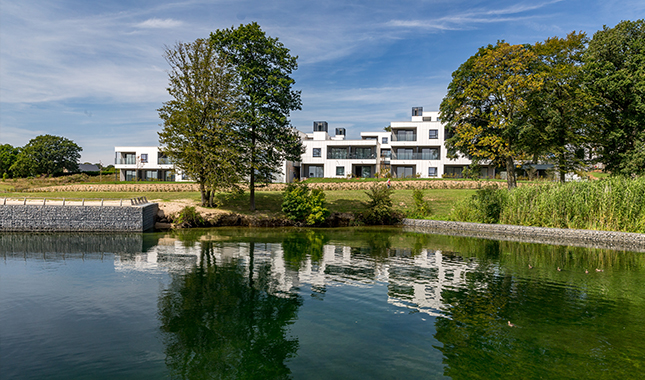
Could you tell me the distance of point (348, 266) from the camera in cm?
1570

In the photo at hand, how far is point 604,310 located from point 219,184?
24.7 m

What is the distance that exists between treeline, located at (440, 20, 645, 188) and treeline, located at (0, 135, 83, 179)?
7346cm

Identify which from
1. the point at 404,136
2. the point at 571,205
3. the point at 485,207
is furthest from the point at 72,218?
the point at 404,136

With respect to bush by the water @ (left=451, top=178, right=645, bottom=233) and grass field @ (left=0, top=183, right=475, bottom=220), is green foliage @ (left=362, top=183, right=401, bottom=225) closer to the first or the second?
grass field @ (left=0, top=183, right=475, bottom=220)

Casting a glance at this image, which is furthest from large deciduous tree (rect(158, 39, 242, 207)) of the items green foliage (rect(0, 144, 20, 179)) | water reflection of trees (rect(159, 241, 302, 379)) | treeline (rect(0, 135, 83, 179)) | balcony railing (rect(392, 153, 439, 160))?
green foliage (rect(0, 144, 20, 179))

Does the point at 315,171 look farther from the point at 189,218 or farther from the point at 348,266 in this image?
the point at 348,266

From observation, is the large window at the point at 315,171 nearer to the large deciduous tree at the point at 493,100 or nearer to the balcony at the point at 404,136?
the balcony at the point at 404,136

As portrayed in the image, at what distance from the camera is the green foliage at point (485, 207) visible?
28.6 metres

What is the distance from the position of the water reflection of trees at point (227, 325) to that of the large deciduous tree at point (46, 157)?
73.0m

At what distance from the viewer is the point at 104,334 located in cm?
835

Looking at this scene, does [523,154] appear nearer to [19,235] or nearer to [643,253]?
[643,253]

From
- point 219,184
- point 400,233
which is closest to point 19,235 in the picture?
point 219,184

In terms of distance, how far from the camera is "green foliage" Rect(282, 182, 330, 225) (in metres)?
30.7

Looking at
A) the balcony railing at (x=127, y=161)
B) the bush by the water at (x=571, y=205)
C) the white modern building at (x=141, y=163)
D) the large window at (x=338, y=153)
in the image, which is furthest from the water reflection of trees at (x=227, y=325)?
the balcony railing at (x=127, y=161)
